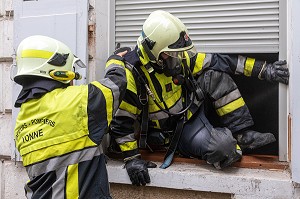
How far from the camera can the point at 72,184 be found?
6.65 feet

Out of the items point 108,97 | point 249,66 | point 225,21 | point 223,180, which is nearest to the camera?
point 108,97

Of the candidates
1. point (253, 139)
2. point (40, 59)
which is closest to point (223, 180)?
point (253, 139)

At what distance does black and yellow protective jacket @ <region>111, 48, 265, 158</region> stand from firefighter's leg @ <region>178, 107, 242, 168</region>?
0.10m

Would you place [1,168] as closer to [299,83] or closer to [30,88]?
[30,88]

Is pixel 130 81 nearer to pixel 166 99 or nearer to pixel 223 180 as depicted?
pixel 166 99

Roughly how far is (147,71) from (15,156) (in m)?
1.32

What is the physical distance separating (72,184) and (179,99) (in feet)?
3.62

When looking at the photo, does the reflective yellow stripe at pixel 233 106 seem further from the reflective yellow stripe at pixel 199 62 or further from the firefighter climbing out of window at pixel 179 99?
the reflective yellow stripe at pixel 199 62

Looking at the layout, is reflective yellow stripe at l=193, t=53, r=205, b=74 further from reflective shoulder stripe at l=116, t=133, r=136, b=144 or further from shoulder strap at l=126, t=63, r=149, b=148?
reflective shoulder stripe at l=116, t=133, r=136, b=144

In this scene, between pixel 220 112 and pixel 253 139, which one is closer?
pixel 253 139

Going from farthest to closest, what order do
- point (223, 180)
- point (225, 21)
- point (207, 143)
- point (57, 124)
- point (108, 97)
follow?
point (225, 21) < point (207, 143) < point (223, 180) < point (108, 97) < point (57, 124)

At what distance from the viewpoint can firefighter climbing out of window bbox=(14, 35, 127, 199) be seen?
1.98m

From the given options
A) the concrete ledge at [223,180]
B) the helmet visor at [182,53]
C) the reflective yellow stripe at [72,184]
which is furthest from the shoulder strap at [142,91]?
the reflective yellow stripe at [72,184]

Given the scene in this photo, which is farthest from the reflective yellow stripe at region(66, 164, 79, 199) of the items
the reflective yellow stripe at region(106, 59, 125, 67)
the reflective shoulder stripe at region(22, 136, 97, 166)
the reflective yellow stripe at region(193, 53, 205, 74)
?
the reflective yellow stripe at region(193, 53, 205, 74)
